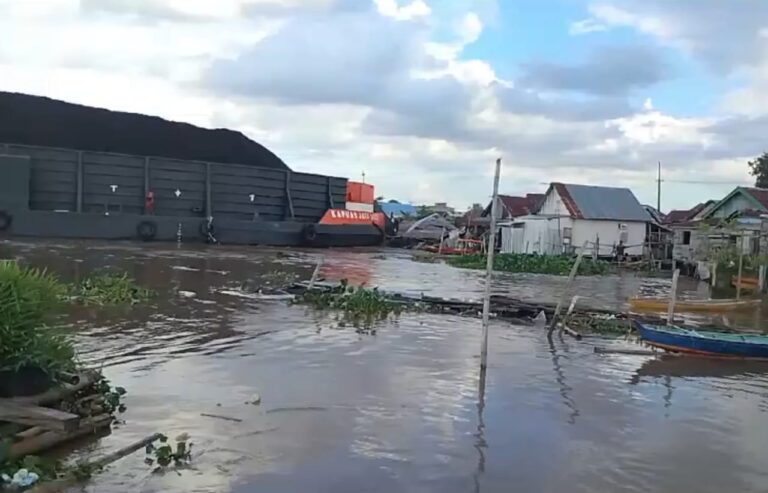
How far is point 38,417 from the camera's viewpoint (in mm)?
6125

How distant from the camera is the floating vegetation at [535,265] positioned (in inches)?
1217

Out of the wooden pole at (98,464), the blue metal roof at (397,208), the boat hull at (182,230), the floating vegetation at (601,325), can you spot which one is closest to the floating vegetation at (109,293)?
the floating vegetation at (601,325)

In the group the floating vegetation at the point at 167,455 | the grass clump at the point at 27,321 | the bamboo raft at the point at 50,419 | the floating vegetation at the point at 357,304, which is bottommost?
the floating vegetation at the point at 167,455

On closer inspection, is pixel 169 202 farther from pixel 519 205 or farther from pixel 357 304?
pixel 357 304

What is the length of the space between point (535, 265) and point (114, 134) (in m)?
22.0

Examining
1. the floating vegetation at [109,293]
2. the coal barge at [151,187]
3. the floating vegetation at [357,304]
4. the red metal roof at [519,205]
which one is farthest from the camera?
the red metal roof at [519,205]

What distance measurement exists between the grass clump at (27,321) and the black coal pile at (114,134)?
32.8 metres

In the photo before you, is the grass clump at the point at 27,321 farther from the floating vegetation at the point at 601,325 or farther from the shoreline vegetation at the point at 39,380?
the floating vegetation at the point at 601,325

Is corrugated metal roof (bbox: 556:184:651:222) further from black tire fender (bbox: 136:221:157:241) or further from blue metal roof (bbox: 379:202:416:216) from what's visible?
blue metal roof (bbox: 379:202:416:216)

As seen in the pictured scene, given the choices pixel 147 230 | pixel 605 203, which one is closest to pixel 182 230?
pixel 147 230

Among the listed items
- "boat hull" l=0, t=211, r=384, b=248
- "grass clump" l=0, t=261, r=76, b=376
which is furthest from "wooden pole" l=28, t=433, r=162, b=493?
"boat hull" l=0, t=211, r=384, b=248

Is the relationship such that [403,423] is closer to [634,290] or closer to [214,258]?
Answer: [634,290]

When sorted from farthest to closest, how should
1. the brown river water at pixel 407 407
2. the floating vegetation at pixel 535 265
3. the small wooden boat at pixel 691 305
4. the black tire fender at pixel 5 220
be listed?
the black tire fender at pixel 5 220 < the floating vegetation at pixel 535 265 < the small wooden boat at pixel 691 305 < the brown river water at pixel 407 407

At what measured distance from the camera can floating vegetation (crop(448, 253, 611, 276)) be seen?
101 feet
